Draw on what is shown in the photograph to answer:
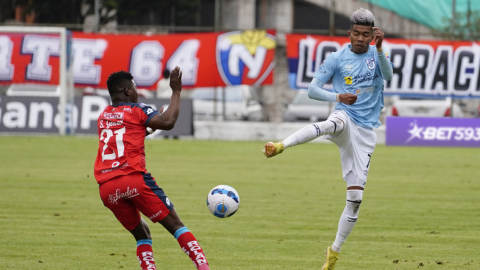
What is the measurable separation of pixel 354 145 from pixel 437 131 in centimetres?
1619

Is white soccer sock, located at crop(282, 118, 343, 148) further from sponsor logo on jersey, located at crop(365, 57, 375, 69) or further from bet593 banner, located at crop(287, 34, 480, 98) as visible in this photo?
bet593 banner, located at crop(287, 34, 480, 98)

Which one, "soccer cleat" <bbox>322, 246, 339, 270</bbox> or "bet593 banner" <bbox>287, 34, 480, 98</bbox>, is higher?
"bet593 banner" <bbox>287, 34, 480, 98</bbox>

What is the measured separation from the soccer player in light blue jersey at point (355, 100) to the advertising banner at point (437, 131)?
15.7 metres

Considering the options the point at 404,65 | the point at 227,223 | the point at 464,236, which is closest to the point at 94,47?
the point at 404,65

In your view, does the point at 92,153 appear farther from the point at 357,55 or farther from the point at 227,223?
the point at 357,55

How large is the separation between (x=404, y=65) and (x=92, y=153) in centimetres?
1100

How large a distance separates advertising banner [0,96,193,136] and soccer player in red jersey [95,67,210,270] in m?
17.1

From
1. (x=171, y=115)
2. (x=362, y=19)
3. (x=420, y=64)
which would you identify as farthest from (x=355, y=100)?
(x=420, y=64)

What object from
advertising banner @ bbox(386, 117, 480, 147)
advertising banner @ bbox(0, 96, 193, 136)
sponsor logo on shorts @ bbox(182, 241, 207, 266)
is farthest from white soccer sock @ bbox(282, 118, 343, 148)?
advertising banner @ bbox(0, 96, 193, 136)

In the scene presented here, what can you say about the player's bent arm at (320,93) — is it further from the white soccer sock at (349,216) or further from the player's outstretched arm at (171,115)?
the player's outstretched arm at (171,115)

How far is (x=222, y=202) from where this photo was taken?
6.34m

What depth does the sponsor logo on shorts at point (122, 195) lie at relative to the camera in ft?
18.3

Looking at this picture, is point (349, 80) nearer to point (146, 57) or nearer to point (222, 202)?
point (222, 202)

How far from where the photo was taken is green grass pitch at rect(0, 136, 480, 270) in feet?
23.9
